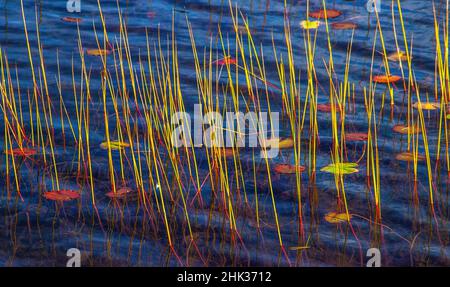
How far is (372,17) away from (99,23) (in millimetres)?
1398

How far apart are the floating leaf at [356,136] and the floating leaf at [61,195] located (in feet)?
3.36

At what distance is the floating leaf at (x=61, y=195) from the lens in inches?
114

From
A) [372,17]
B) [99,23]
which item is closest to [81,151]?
[99,23]

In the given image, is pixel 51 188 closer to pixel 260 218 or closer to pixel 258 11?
pixel 260 218

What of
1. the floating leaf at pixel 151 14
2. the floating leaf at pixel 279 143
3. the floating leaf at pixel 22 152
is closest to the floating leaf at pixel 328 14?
A: the floating leaf at pixel 151 14

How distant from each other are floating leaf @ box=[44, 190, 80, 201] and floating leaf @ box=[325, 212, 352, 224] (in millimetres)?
785

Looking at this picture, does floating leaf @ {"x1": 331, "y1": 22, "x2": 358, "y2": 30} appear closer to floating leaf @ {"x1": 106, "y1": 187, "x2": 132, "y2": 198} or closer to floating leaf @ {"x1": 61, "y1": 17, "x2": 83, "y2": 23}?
floating leaf @ {"x1": 61, "y1": 17, "x2": 83, "y2": 23}

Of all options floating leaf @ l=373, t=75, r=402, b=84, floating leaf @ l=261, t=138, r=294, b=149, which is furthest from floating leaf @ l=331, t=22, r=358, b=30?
floating leaf @ l=261, t=138, r=294, b=149

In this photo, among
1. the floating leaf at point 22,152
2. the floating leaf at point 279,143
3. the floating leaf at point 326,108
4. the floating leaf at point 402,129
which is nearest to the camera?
the floating leaf at point 22,152

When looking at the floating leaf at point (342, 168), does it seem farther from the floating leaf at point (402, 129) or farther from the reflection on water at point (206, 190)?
the floating leaf at point (402, 129)

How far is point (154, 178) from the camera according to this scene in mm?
3014

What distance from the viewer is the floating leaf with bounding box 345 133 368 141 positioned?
335 centimetres

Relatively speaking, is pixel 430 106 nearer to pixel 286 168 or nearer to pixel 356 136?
pixel 356 136

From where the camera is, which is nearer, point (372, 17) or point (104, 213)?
point (104, 213)
